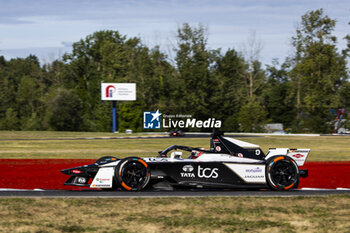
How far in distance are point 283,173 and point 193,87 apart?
6630cm

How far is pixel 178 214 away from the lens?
772 centimetres

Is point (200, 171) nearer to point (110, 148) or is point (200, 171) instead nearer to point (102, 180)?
point (102, 180)

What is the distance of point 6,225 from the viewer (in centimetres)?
678

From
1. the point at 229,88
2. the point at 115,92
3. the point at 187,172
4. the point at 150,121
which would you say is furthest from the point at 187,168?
the point at 229,88

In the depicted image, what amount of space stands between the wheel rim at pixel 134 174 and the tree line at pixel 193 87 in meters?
55.5

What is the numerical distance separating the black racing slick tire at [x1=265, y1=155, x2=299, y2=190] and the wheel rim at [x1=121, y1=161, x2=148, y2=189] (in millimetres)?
2787

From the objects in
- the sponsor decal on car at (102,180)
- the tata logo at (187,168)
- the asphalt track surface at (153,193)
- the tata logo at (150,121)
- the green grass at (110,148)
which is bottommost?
the green grass at (110,148)

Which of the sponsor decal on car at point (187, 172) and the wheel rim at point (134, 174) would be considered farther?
the sponsor decal on car at point (187, 172)

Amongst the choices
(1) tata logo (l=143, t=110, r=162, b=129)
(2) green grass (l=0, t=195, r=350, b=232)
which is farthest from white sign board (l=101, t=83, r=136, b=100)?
(2) green grass (l=0, t=195, r=350, b=232)

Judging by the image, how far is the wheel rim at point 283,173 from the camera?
10.7 m

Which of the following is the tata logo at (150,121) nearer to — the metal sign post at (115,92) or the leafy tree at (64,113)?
the metal sign post at (115,92)

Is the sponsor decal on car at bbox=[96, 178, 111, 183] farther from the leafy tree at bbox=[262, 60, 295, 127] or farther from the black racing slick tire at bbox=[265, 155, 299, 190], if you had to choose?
the leafy tree at bbox=[262, 60, 295, 127]

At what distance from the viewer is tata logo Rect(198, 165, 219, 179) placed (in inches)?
411

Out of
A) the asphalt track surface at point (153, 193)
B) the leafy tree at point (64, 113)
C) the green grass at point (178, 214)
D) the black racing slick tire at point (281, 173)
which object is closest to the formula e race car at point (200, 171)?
the black racing slick tire at point (281, 173)
